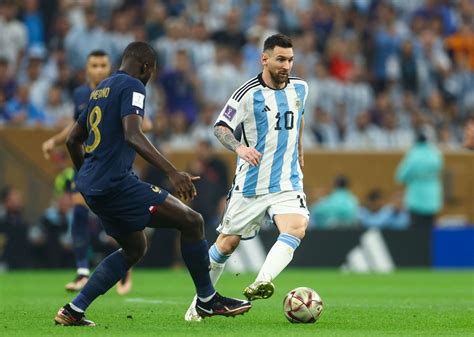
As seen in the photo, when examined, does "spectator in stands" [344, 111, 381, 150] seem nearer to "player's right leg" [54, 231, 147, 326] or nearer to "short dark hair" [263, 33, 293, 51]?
"short dark hair" [263, 33, 293, 51]

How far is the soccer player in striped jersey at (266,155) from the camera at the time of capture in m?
10.2

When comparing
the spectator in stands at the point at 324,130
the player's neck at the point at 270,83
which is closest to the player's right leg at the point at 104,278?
the player's neck at the point at 270,83

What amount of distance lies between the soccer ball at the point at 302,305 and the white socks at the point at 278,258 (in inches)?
8.8

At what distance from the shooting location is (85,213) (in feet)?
44.1

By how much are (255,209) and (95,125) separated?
1.78 meters

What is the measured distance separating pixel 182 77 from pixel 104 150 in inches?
493

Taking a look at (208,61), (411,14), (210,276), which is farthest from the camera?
(411,14)

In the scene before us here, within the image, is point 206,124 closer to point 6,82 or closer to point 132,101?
point 6,82

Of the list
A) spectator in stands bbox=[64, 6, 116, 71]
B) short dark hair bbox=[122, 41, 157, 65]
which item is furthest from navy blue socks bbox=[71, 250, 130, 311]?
spectator in stands bbox=[64, 6, 116, 71]

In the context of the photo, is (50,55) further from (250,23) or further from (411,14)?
(411,14)

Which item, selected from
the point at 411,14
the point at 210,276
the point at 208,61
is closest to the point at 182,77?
the point at 208,61

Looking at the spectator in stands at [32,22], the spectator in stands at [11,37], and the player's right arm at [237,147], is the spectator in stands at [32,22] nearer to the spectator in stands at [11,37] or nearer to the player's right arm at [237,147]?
the spectator in stands at [11,37]

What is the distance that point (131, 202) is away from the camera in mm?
8992

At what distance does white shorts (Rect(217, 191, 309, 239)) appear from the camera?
33.3 feet
